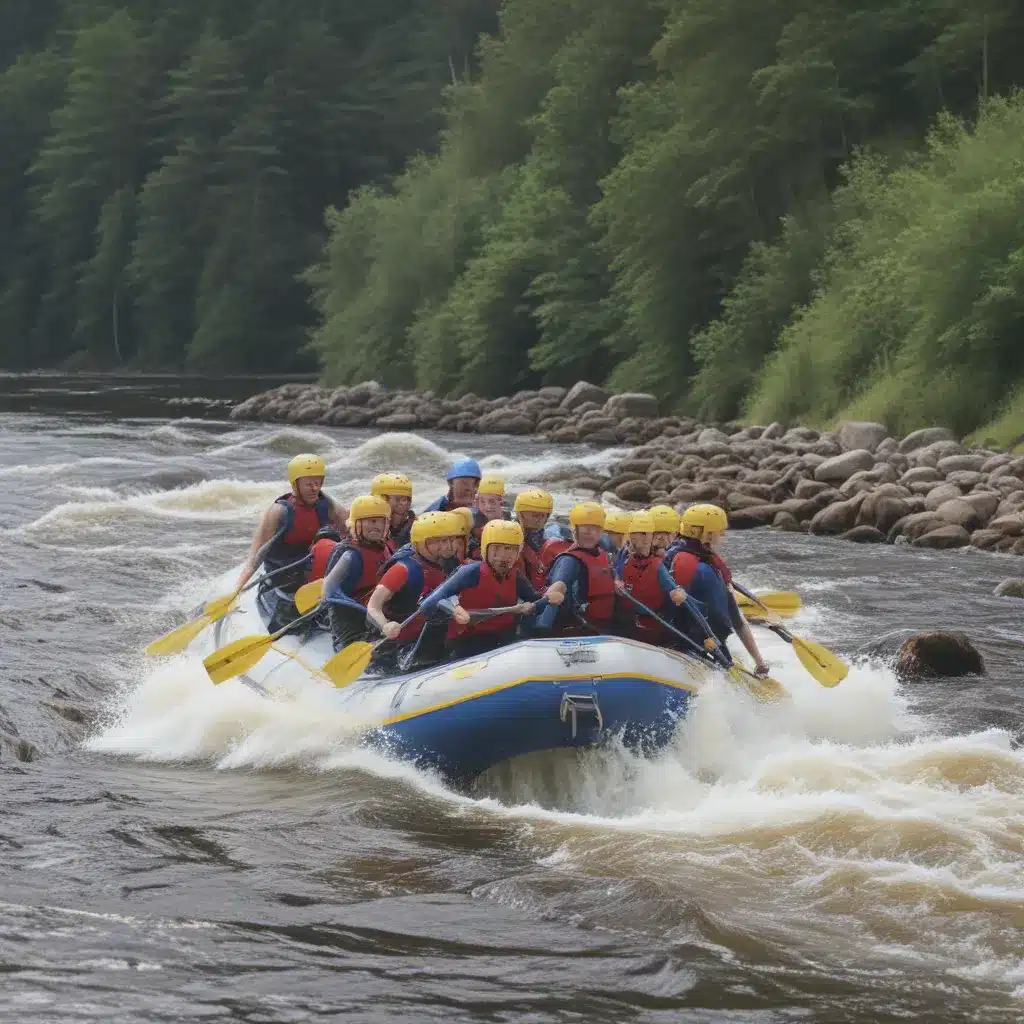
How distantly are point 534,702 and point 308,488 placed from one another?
3989 millimetres

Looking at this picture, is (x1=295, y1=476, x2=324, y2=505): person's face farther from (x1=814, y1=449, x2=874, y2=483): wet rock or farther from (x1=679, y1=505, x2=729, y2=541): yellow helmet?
(x1=814, y1=449, x2=874, y2=483): wet rock

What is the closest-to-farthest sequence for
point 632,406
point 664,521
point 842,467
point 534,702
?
point 534,702
point 664,521
point 842,467
point 632,406

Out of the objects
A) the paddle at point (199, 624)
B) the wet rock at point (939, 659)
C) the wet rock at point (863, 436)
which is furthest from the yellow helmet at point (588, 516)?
the wet rock at point (863, 436)

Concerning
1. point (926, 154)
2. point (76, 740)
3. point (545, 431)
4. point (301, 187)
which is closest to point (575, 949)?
point (76, 740)

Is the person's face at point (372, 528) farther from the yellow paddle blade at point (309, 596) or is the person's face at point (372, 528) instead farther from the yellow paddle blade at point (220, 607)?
the yellow paddle blade at point (220, 607)

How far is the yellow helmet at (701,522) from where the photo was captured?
10.7 metres

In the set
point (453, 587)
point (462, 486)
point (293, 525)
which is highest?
point (462, 486)

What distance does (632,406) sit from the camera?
3456 centimetres

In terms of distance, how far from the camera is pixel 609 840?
8.55 meters

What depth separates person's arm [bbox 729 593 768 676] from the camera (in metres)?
10.6

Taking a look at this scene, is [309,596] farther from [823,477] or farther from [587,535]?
[823,477]

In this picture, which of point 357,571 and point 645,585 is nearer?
point 645,585

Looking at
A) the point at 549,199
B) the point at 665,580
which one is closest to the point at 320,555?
the point at 665,580

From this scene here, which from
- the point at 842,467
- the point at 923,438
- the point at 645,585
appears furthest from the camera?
the point at 923,438
